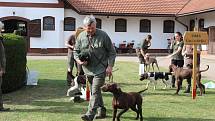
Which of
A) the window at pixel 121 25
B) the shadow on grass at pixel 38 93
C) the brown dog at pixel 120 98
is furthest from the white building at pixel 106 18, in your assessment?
the brown dog at pixel 120 98

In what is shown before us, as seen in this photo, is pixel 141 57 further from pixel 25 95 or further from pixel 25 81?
pixel 25 95

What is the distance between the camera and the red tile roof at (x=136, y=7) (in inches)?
1463

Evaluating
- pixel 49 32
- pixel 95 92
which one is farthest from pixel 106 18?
pixel 95 92

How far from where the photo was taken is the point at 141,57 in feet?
57.3

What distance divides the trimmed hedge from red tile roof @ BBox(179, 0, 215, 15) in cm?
2104

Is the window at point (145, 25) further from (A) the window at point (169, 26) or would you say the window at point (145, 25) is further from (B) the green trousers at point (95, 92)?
(B) the green trousers at point (95, 92)

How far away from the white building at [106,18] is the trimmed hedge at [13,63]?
23.4 meters

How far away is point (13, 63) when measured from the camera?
12.2 meters

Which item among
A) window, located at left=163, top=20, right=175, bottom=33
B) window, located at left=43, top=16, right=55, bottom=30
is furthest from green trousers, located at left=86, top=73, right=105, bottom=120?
window, located at left=163, top=20, right=175, bottom=33

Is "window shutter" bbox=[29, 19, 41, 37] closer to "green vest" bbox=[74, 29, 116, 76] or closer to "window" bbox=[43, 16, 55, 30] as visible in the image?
"window" bbox=[43, 16, 55, 30]

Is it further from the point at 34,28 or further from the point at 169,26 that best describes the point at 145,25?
the point at 34,28

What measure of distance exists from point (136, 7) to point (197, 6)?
5312mm

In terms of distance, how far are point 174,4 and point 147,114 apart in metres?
31.7

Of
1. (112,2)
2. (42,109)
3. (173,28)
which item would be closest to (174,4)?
(173,28)
